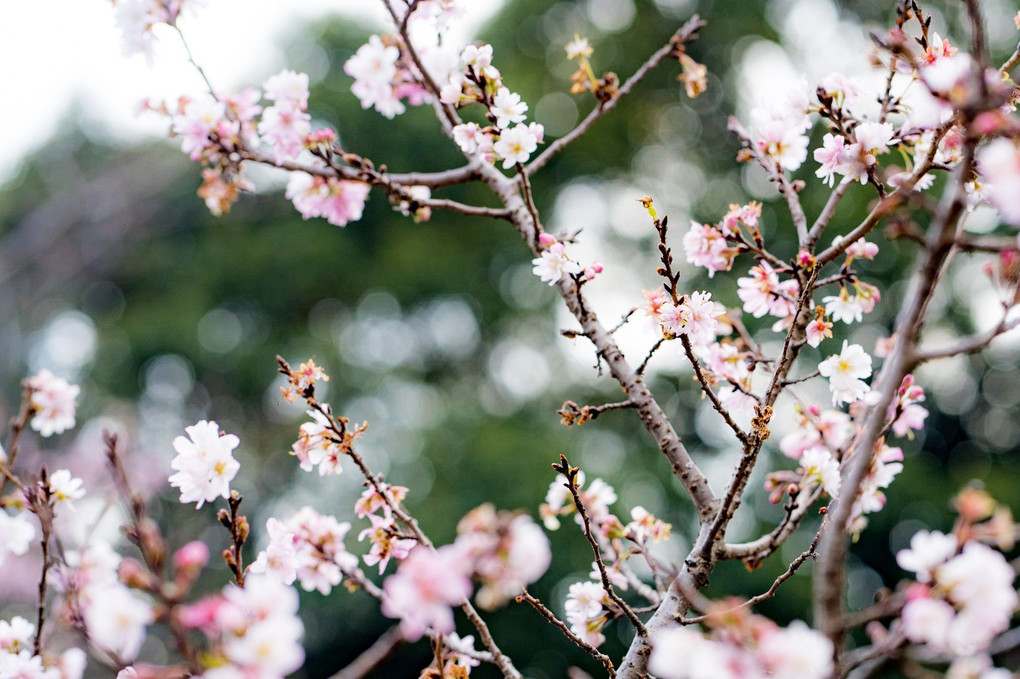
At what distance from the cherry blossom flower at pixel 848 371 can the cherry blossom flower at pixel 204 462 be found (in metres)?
0.84

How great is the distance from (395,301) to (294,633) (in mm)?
6862

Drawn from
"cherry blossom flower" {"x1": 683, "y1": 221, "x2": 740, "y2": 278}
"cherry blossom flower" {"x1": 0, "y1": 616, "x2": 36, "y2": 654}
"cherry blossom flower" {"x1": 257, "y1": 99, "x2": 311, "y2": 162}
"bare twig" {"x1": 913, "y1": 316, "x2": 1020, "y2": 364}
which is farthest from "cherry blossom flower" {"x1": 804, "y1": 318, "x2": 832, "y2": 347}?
"cherry blossom flower" {"x1": 0, "y1": 616, "x2": 36, "y2": 654}

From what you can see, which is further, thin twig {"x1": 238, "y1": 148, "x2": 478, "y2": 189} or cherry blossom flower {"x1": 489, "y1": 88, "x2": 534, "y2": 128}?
thin twig {"x1": 238, "y1": 148, "x2": 478, "y2": 189}

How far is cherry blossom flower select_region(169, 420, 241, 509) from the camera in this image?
101cm

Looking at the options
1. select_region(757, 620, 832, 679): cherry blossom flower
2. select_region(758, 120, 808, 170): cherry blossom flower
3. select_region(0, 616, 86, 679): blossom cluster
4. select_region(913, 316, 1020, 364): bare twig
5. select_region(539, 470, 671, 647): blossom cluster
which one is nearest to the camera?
select_region(757, 620, 832, 679): cherry blossom flower

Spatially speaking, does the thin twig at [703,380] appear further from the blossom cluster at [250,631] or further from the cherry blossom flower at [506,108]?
the blossom cluster at [250,631]

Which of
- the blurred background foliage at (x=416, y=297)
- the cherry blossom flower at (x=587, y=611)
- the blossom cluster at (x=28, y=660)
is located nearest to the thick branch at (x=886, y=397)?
the cherry blossom flower at (x=587, y=611)

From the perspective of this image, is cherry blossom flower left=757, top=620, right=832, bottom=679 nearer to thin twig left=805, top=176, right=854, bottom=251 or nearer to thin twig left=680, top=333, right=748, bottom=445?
thin twig left=680, top=333, right=748, bottom=445

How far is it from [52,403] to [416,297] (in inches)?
232

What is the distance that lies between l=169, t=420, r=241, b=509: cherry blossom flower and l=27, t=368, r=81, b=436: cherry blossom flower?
1.65 ft

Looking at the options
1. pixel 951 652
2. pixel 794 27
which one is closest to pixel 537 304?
pixel 794 27

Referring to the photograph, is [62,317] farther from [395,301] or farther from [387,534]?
[387,534]

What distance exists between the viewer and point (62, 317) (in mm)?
7754

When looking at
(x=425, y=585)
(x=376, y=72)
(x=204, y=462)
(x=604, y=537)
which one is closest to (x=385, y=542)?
(x=204, y=462)
